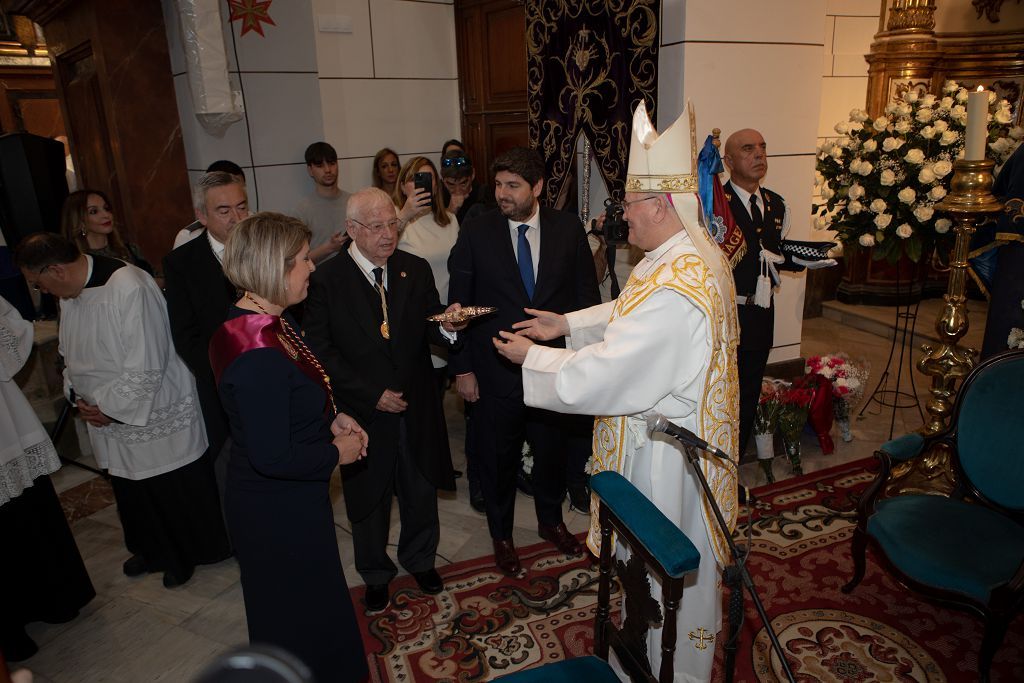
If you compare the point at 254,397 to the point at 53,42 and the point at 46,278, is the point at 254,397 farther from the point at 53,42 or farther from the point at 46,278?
the point at 53,42

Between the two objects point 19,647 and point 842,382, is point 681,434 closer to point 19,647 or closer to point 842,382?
point 19,647

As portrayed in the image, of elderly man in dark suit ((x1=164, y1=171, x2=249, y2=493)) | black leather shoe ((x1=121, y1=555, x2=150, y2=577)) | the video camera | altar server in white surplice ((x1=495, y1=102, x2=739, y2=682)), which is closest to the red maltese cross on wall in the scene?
elderly man in dark suit ((x1=164, y1=171, x2=249, y2=493))

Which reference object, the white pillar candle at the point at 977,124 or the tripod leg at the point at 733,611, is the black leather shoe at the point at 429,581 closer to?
the tripod leg at the point at 733,611

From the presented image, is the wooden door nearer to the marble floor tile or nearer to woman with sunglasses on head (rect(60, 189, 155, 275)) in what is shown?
woman with sunglasses on head (rect(60, 189, 155, 275))

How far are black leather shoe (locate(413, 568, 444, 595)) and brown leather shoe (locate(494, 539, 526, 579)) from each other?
0.29m

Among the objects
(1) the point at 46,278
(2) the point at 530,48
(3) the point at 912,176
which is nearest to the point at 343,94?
(2) the point at 530,48

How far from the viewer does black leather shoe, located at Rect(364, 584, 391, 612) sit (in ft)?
9.92

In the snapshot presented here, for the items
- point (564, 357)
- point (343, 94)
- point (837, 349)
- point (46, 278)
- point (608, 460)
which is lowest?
point (837, 349)

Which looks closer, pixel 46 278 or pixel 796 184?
pixel 46 278

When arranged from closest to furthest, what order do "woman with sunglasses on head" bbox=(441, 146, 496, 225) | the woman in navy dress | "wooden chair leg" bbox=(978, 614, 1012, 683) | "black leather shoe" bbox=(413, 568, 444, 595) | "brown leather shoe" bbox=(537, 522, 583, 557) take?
the woman in navy dress → "wooden chair leg" bbox=(978, 614, 1012, 683) → "black leather shoe" bbox=(413, 568, 444, 595) → "brown leather shoe" bbox=(537, 522, 583, 557) → "woman with sunglasses on head" bbox=(441, 146, 496, 225)

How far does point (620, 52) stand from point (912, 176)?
1837mm

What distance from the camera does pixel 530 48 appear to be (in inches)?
185

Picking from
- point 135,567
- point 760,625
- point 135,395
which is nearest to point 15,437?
point 135,395

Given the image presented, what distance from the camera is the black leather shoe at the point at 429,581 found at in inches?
123
